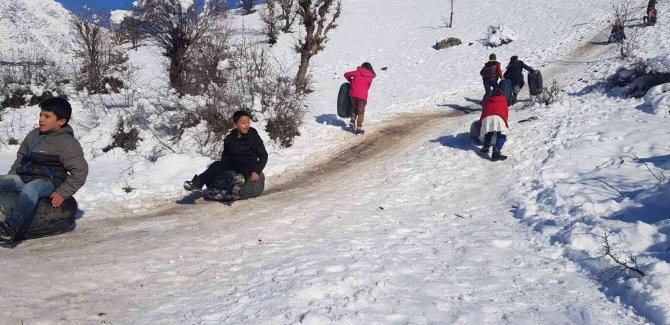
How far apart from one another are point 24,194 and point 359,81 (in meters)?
7.32

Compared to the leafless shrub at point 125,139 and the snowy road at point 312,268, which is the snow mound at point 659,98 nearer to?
the snowy road at point 312,268

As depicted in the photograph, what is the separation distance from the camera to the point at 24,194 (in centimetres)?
471

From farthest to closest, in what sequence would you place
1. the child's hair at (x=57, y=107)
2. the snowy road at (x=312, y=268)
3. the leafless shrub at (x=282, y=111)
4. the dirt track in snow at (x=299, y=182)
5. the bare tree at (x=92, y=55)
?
the bare tree at (x=92, y=55) < the leafless shrub at (x=282, y=111) < the dirt track in snow at (x=299, y=182) < the child's hair at (x=57, y=107) < the snowy road at (x=312, y=268)

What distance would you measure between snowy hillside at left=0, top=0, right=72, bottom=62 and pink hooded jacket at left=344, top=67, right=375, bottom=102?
1526 cm

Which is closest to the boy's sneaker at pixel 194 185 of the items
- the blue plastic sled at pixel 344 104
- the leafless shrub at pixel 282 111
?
the leafless shrub at pixel 282 111

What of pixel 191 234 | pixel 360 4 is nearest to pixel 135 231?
pixel 191 234

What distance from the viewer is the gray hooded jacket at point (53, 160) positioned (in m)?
5.08

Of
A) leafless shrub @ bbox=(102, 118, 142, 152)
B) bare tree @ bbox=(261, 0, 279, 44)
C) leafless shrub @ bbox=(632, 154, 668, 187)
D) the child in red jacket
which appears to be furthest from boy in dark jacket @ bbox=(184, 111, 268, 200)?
bare tree @ bbox=(261, 0, 279, 44)

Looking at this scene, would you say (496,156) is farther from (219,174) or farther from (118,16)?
(118,16)

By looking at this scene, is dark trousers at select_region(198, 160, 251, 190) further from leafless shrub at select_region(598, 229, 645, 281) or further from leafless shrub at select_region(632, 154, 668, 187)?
leafless shrub at select_region(632, 154, 668, 187)

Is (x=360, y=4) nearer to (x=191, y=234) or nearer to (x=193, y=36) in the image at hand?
(x=193, y=36)

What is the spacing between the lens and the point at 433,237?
5078mm

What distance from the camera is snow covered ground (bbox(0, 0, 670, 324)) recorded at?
341cm

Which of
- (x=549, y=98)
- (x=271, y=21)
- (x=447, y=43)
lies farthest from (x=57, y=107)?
(x=271, y=21)
